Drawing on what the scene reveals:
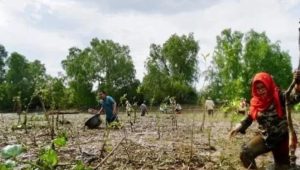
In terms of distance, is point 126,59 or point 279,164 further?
point 126,59

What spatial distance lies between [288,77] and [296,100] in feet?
241

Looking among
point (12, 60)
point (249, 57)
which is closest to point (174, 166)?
point (249, 57)

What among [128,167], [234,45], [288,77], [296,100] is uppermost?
[234,45]

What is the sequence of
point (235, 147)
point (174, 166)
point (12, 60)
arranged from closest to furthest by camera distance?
point (174, 166) → point (235, 147) → point (12, 60)

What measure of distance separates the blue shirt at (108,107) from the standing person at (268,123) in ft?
34.7

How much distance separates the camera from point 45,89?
39.1 feet

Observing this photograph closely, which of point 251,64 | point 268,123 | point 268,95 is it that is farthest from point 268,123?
point 251,64

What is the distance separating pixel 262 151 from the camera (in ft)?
26.7

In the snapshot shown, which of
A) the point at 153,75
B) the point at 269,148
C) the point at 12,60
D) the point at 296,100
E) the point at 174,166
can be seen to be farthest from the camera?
the point at 12,60

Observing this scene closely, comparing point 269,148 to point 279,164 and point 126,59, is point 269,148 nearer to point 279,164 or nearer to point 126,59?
point 279,164

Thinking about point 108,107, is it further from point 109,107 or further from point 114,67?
point 114,67

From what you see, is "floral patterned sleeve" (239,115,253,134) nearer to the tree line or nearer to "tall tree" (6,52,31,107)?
the tree line

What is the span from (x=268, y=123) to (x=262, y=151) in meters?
0.43

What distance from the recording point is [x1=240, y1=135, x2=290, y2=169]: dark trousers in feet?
26.6
